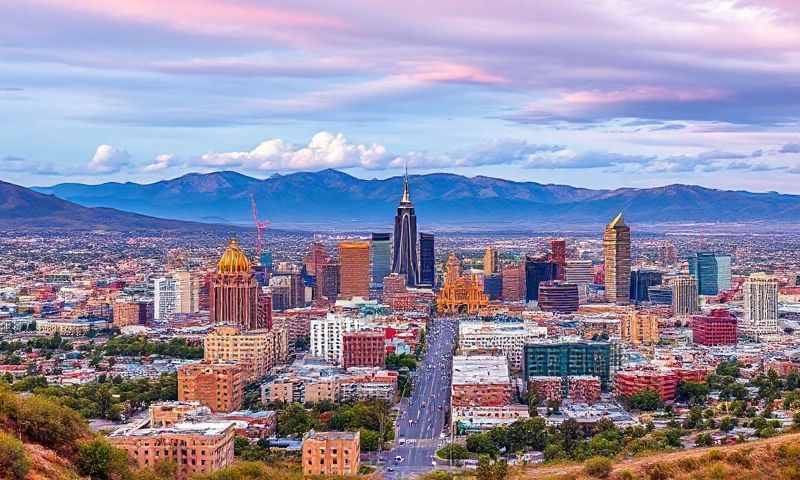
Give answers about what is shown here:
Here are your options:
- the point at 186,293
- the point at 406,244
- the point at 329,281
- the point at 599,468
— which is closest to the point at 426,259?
the point at 406,244

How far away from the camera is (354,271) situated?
106 meters

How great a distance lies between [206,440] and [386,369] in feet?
94.7

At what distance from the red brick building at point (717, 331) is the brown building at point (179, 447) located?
44113 mm

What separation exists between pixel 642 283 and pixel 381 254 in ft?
109

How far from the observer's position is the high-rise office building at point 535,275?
10631 cm

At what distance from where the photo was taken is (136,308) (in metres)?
84.9

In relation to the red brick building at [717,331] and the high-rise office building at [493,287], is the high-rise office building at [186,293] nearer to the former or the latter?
the high-rise office building at [493,287]

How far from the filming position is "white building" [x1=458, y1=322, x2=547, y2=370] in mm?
66062

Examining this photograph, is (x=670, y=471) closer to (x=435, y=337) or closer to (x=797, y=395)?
(x=797, y=395)

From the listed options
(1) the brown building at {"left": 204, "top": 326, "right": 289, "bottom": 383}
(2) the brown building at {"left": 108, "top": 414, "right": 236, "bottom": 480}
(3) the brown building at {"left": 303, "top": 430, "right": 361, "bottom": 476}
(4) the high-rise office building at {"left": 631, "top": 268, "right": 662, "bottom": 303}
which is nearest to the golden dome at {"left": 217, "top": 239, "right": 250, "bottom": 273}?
(1) the brown building at {"left": 204, "top": 326, "right": 289, "bottom": 383}

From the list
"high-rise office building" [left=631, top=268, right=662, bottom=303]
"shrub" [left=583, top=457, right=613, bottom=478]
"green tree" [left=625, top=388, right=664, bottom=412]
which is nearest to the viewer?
"shrub" [left=583, top=457, right=613, bottom=478]

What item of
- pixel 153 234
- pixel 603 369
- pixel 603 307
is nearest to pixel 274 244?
pixel 153 234

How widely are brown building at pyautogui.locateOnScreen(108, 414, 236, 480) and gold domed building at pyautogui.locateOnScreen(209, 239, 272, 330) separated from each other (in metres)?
36.3

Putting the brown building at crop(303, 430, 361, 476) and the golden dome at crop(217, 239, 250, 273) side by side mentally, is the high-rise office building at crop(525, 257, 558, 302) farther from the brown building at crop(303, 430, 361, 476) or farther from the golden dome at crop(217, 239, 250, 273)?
the brown building at crop(303, 430, 361, 476)
